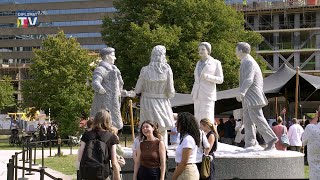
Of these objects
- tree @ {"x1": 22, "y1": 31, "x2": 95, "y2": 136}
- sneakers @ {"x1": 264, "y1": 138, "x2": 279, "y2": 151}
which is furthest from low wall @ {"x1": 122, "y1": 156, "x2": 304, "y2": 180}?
tree @ {"x1": 22, "y1": 31, "x2": 95, "y2": 136}

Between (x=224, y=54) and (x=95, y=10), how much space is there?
199ft

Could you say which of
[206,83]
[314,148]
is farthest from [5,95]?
[314,148]

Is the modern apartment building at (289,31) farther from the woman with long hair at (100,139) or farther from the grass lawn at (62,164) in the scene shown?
the woman with long hair at (100,139)

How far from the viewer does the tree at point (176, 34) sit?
4238 cm

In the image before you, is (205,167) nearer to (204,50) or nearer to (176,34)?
(204,50)

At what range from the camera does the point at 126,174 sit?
12.4 metres

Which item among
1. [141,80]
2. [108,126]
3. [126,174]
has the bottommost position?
[126,174]

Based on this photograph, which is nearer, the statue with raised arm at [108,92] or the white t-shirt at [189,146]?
the white t-shirt at [189,146]

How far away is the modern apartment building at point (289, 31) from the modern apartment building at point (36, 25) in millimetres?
30430

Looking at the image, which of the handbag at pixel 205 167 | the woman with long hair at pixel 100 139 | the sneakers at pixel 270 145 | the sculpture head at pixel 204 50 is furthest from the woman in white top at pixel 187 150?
the sculpture head at pixel 204 50

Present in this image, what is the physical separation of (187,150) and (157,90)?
4.90 m

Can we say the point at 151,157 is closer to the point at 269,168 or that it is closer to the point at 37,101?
the point at 269,168

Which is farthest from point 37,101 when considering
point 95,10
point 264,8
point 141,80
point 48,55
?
point 95,10

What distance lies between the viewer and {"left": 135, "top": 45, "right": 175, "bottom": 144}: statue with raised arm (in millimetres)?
12523
